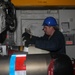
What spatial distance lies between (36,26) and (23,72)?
281cm

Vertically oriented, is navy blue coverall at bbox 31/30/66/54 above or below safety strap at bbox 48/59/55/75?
above

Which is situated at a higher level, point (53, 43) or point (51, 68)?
point (53, 43)

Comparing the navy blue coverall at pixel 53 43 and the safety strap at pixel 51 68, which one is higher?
the navy blue coverall at pixel 53 43

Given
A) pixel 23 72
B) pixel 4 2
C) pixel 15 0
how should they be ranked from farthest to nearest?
pixel 15 0, pixel 4 2, pixel 23 72

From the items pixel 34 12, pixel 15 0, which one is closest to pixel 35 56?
pixel 15 0

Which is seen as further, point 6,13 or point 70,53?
point 70,53

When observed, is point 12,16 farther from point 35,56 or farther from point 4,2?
point 35,56

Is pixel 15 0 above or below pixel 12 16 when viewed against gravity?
above

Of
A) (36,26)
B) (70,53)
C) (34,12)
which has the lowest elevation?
(70,53)

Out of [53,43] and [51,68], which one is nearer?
[51,68]

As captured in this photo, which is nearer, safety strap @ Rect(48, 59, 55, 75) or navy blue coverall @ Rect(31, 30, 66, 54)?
safety strap @ Rect(48, 59, 55, 75)

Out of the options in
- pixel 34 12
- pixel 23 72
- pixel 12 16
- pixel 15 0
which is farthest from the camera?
pixel 34 12

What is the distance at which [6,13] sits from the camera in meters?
2.50

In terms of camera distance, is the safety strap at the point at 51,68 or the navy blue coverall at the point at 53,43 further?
the navy blue coverall at the point at 53,43
